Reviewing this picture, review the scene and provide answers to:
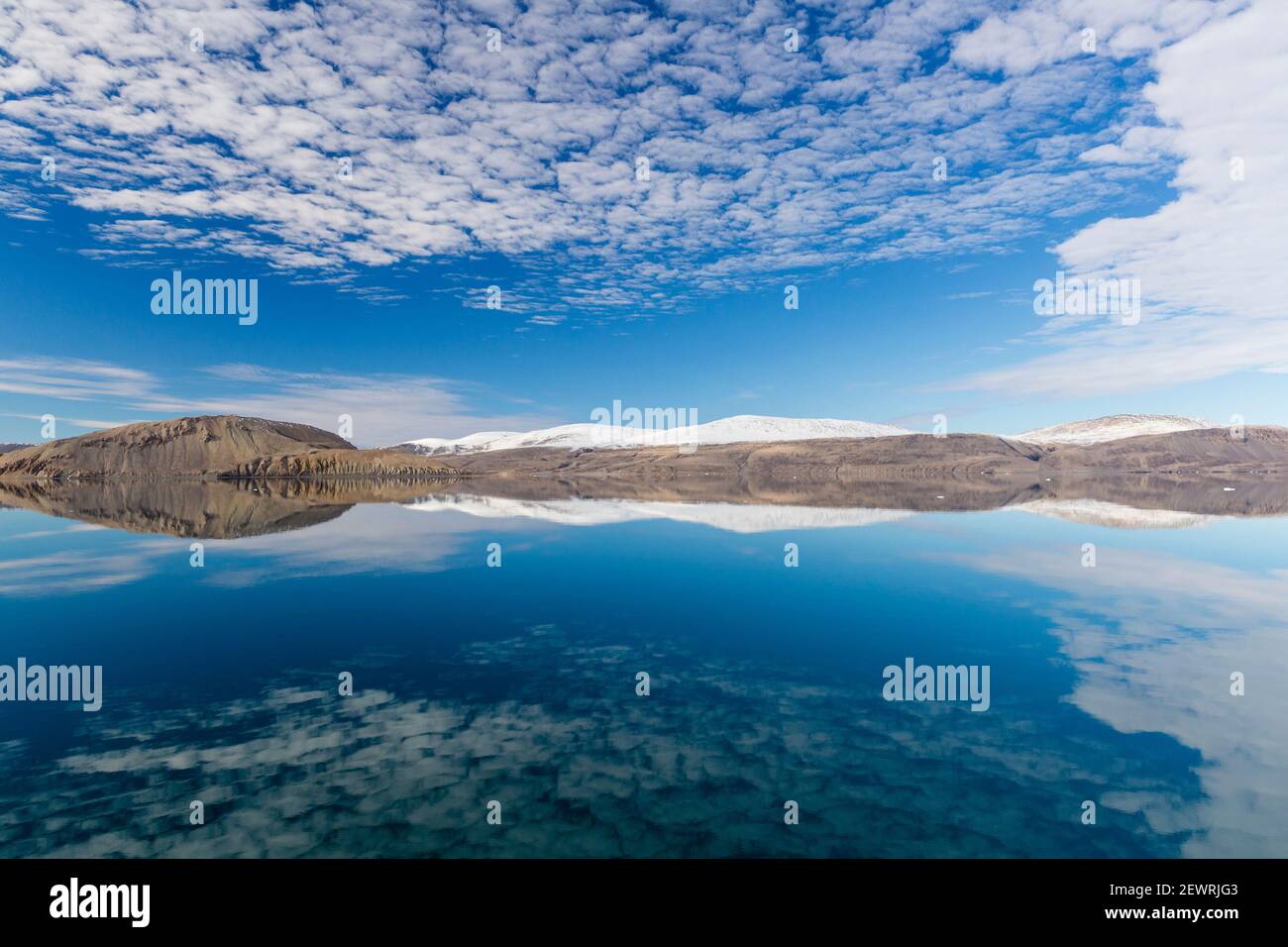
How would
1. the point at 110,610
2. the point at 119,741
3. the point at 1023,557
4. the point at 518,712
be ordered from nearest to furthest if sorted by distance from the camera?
the point at 119,741 < the point at 518,712 < the point at 110,610 < the point at 1023,557

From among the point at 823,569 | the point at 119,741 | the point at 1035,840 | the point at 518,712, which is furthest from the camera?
the point at 823,569

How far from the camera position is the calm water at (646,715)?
25.0 feet

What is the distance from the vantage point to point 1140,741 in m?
10.1

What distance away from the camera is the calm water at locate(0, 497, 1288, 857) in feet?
25.0

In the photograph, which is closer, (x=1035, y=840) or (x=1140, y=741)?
(x=1035, y=840)

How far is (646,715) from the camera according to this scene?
36.7 feet
